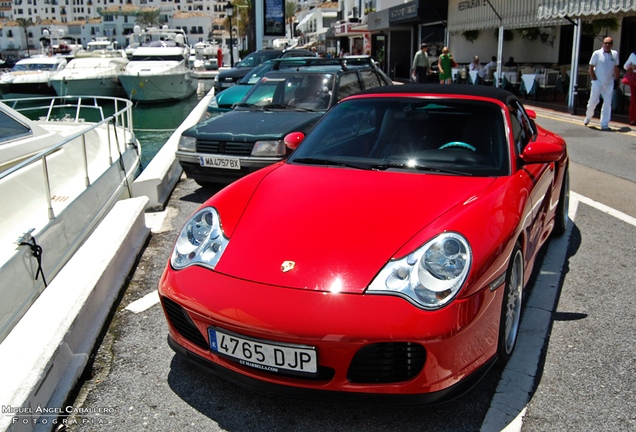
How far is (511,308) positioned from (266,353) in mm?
1338

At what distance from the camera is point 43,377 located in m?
2.47

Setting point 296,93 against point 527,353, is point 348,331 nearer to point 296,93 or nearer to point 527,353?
point 527,353

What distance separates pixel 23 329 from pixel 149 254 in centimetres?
188

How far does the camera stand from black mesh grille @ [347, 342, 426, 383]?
2.27 metres

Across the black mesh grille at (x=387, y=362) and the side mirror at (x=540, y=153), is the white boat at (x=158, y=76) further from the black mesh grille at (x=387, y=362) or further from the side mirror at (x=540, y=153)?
the black mesh grille at (x=387, y=362)

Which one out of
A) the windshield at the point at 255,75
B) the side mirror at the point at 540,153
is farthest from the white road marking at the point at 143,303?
the windshield at the point at 255,75

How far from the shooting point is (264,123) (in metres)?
6.71

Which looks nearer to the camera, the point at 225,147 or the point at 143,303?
the point at 143,303

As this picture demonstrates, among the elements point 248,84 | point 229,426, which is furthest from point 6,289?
point 248,84

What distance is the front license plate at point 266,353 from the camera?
7.55 ft

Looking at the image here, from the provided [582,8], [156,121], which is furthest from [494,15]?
[156,121]

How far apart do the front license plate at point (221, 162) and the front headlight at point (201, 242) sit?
10.6 ft

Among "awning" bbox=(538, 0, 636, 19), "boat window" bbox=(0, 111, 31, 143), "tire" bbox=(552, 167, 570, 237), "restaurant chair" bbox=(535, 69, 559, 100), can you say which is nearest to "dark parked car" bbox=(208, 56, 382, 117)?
"boat window" bbox=(0, 111, 31, 143)

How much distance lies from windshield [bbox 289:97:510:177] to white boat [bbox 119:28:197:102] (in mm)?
24183
